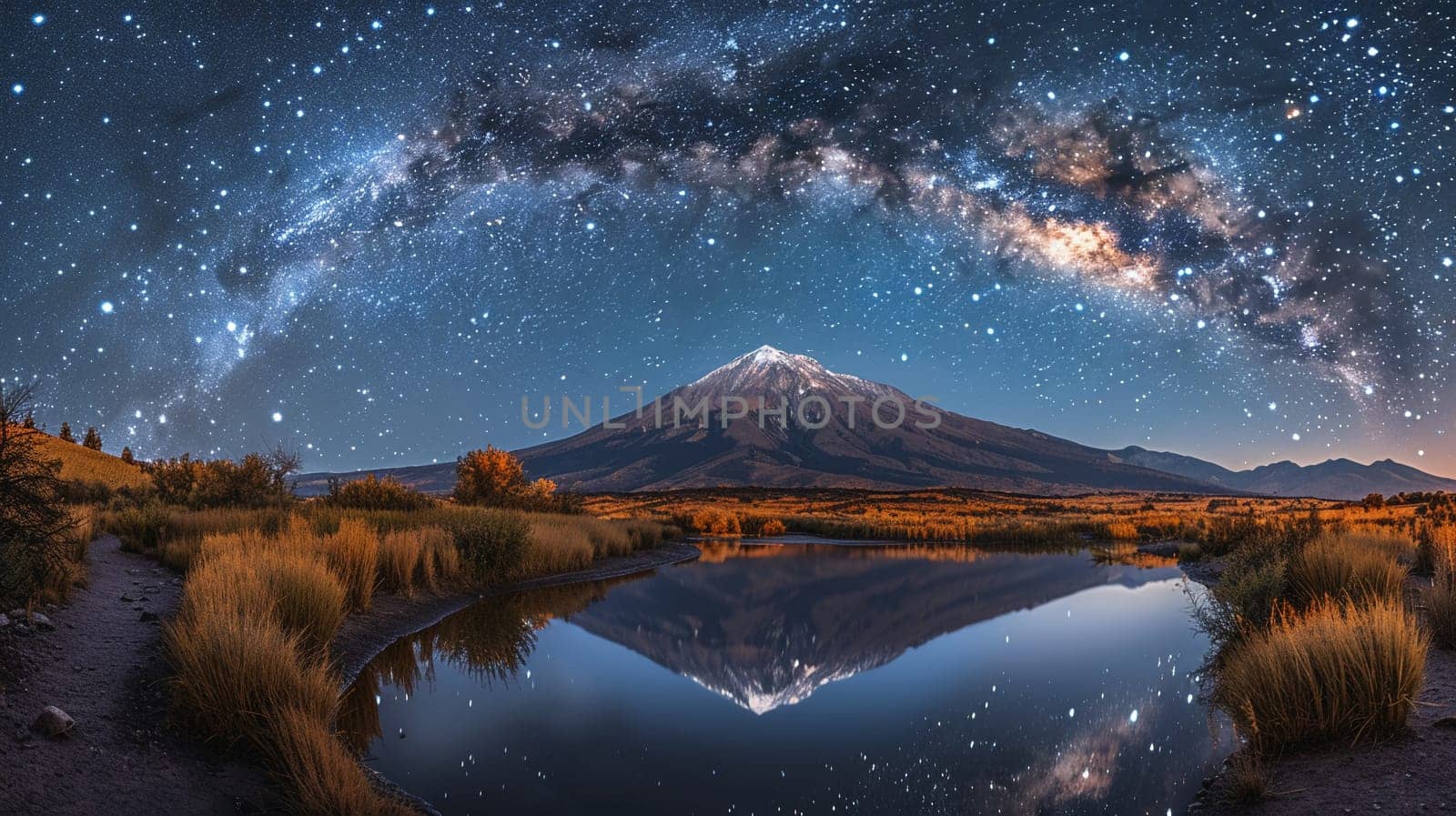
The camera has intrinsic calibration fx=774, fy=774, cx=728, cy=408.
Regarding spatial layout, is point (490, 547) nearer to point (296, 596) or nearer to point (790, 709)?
point (296, 596)

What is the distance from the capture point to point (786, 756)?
20.7 ft

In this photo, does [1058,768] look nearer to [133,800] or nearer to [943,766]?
[943,766]

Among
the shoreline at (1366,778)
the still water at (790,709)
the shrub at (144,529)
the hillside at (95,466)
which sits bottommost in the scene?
the still water at (790,709)

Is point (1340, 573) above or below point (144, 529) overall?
below

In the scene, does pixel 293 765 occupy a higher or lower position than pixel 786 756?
higher

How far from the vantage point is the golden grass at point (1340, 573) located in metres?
9.04

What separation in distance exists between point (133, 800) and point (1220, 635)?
10.4 meters

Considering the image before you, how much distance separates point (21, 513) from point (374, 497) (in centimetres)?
1573

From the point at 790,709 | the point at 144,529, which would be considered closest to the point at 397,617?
the point at 790,709

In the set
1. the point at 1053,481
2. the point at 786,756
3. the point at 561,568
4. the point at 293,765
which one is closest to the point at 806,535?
the point at 561,568

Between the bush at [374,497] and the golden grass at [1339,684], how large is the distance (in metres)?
19.1

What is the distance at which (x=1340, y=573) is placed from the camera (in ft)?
31.2

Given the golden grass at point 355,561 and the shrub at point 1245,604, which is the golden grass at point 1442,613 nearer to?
the shrub at point 1245,604

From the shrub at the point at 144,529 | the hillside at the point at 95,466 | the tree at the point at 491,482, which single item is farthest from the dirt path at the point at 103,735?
the hillside at the point at 95,466
